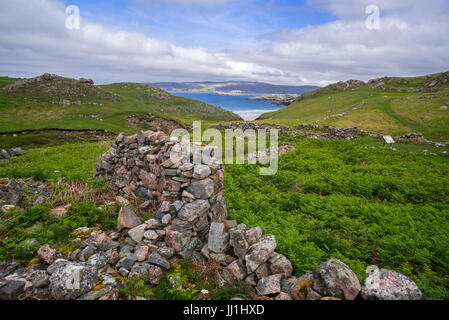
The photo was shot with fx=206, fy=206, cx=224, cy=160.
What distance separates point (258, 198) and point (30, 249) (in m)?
8.74

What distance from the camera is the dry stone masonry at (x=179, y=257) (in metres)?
4.58

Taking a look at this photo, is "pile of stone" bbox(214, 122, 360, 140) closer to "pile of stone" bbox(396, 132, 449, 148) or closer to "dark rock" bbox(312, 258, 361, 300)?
"pile of stone" bbox(396, 132, 449, 148)

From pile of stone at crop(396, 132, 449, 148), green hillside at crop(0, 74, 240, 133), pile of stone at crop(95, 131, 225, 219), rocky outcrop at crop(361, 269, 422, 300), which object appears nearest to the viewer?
rocky outcrop at crop(361, 269, 422, 300)

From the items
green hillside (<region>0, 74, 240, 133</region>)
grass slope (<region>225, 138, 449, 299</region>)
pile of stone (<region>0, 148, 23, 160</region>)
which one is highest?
green hillside (<region>0, 74, 240, 133</region>)

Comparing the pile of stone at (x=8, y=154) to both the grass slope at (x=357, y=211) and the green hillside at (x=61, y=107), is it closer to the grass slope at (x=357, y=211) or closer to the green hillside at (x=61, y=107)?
the green hillside at (x=61, y=107)

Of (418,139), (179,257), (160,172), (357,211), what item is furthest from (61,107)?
(418,139)

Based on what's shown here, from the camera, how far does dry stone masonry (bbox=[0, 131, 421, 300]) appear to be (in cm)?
458

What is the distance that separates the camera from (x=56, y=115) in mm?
46375

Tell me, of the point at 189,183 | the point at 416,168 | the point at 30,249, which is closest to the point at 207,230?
the point at 189,183

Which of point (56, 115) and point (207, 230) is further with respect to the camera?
point (56, 115)

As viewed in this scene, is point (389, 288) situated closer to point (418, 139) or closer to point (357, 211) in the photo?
point (357, 211)

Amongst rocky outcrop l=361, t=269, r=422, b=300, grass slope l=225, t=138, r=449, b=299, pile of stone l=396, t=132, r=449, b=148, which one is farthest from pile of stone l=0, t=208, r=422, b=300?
pile of stone l=396, t=132, r=449, b=148

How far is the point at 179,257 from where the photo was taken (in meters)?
6.18
